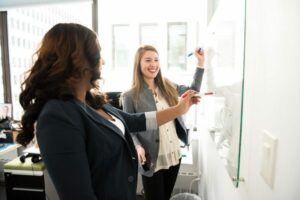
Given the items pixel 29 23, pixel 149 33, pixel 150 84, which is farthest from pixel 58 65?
pixel 29 23

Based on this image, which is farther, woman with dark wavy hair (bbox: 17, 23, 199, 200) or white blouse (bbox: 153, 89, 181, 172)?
white blouse (bbox: 153, 89, 181, 172)

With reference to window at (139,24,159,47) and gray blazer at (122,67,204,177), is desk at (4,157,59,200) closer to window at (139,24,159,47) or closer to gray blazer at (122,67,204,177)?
gray blazer at (122,67,204,177)

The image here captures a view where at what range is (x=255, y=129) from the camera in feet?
1.98

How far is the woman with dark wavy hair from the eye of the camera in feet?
2.27

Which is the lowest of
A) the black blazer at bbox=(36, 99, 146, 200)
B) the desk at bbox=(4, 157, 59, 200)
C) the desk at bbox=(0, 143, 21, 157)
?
the desk at bbox=(4, 157, 59, 200)

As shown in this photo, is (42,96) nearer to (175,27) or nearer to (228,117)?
(228,117)

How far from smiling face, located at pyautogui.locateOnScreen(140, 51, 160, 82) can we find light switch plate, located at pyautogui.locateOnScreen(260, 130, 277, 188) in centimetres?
120

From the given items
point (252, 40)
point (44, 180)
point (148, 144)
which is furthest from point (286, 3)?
point (44, 180)

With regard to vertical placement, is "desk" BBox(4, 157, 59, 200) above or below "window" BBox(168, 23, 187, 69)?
below

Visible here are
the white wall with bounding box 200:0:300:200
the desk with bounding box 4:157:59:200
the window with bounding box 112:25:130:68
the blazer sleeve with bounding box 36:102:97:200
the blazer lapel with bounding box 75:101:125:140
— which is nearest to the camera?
the white wall with bounding box 200:0:300:200

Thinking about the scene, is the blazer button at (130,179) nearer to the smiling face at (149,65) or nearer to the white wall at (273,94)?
the white wall at (273,94)

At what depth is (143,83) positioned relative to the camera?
1.69 meters

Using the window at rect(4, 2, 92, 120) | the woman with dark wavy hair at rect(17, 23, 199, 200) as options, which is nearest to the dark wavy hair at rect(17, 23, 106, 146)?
the woman with dark wavy hair at rect(17, 23, 199, 200)

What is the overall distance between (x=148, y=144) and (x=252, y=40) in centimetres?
111
